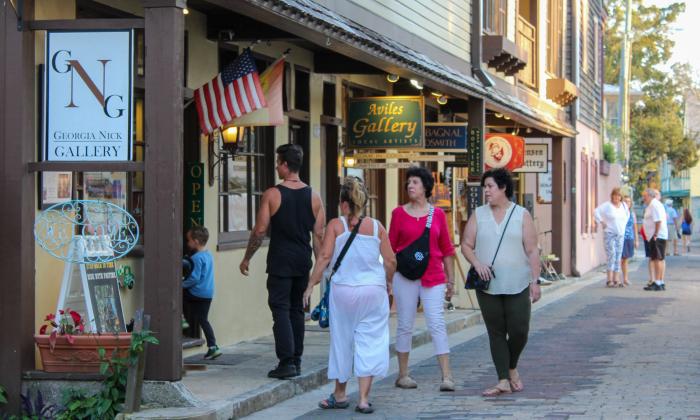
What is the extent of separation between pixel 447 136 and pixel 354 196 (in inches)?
324

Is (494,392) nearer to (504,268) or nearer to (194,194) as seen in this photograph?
(504,268)

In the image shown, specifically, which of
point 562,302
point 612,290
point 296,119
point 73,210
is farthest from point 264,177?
point 612,290

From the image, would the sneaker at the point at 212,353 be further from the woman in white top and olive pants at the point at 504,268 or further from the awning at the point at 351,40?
the awning at the point at 351,40

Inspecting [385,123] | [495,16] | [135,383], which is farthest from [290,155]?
[495,16]

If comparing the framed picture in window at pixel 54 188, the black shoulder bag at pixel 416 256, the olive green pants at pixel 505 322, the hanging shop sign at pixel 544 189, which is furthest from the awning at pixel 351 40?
the hanging shop sign at pixel 544 189

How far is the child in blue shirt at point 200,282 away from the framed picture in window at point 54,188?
1682 millimetres

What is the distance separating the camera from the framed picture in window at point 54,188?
8.78m

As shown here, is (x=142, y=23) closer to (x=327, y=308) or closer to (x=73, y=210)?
(x=73, y=210)

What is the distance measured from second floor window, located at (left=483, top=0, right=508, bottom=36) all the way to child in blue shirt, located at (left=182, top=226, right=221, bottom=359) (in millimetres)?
11901

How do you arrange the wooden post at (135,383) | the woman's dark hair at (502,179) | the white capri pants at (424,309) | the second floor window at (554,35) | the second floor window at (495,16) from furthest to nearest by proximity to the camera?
the second floor window at (554,35)
the second floor window at (495,16)
the white capri pants at (424,309)
the woman's dark hair at (502,179)
the wooden post at (135,383)

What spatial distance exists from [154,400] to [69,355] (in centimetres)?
66

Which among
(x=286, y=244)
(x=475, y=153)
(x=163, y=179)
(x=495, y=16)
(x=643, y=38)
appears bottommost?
(x=286, y=244)

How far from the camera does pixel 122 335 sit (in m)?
8.20

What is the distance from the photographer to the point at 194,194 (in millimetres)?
11422
